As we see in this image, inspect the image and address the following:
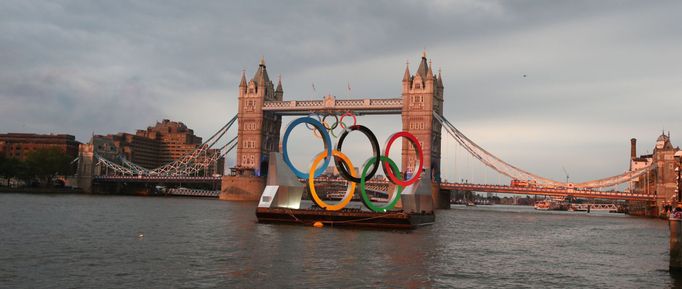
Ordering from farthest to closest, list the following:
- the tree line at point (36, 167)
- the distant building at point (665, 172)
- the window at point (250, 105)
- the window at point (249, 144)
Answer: the tree line at point (36, 167), the window at point (250, 105), the window at point (249, 144), the distant building at point (665, 172)

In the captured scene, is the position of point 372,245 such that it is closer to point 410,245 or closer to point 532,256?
point 410,245

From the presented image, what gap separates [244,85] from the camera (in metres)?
138

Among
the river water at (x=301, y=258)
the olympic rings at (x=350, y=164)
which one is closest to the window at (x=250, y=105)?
the olympic rings at (x=350, y=164)

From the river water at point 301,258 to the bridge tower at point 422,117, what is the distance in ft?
222

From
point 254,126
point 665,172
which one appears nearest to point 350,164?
point 665,172

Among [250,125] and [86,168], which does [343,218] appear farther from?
[86,168]

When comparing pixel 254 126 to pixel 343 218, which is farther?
pixel 254 126

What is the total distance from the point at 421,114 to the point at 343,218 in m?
68.9

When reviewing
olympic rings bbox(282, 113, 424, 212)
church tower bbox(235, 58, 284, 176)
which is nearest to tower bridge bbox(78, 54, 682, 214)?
church tower bbox(235, 58, 284, 176)

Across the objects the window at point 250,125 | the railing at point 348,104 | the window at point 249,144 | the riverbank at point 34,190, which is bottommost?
the riverbank at point 34,190

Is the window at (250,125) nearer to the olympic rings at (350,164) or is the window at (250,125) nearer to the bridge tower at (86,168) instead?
the bridge tower at (86,168)

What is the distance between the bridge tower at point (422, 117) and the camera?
120250 millimetres

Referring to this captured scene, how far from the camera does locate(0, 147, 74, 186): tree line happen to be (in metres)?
136

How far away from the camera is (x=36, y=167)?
465 ft
